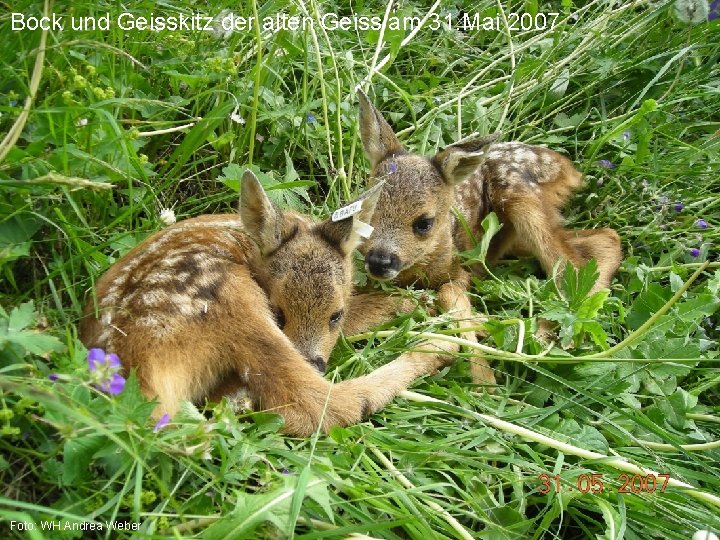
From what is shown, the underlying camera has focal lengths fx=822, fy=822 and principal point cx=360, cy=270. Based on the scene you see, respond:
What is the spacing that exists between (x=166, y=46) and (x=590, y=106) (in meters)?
2.73

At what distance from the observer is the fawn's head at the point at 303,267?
136 inches

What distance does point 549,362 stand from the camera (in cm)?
339

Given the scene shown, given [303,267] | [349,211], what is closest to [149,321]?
[303,267]

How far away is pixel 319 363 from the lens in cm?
340

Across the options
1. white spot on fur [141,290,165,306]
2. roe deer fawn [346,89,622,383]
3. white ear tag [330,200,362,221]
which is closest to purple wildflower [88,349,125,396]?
white spot on fur [141,290,165,306]

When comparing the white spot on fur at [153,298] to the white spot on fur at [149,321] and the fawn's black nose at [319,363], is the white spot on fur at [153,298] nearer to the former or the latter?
the white spot on fur at [149,321]

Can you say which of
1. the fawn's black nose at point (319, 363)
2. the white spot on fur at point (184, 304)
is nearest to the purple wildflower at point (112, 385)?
the white spot on fur at point (184, 304)

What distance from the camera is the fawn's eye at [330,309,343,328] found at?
3.58 meters

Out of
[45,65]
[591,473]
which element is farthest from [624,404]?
[45,65]

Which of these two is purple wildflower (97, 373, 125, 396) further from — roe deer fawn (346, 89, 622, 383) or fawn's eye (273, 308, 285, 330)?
roe deer fawn (346, 89, 622, 383)

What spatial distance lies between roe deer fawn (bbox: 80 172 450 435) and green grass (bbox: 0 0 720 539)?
0.46 feet

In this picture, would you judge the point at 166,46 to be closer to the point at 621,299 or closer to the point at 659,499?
the point at 621,299

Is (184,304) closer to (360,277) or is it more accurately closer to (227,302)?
(227,302)

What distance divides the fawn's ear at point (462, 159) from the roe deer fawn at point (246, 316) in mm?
736
